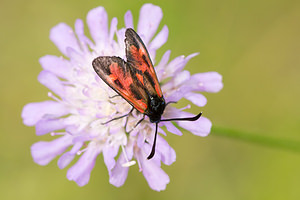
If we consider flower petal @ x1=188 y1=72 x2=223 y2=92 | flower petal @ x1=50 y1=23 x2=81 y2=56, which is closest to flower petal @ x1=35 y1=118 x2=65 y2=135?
flower petal @ x1=50 y1=23 x2=81 y2=56

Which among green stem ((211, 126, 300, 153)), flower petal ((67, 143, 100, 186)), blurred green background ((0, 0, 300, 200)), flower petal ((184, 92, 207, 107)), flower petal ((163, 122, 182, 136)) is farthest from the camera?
blurred green background ((0, 0, 300, 200))

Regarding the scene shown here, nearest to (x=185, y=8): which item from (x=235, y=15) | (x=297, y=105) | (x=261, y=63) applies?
(x=235, y=15)

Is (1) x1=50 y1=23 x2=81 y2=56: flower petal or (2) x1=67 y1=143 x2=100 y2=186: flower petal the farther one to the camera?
(1) x1=50 y1=23 x2=81 y2=56: flower petal

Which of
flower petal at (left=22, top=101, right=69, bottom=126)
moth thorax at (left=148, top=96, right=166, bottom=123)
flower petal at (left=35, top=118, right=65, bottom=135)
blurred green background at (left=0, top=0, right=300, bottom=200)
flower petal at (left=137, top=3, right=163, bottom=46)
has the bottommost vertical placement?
blurred green background at (left=0, top=0, right=300, bottom=200)

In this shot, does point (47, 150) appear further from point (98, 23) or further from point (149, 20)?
point (149, 20)

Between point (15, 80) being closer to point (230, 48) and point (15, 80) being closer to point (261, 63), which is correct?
point (230, 48)

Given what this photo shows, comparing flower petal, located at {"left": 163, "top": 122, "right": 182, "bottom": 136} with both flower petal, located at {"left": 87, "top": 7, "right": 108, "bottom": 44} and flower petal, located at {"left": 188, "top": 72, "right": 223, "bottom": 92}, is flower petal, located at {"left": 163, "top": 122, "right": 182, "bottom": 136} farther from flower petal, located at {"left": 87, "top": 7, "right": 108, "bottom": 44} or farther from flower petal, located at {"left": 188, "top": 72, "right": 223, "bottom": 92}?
flower petal, located at {"left": 87, "top": 7, "right": 108, "bottom": 44}

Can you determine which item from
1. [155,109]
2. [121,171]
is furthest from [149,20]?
[121,171]
